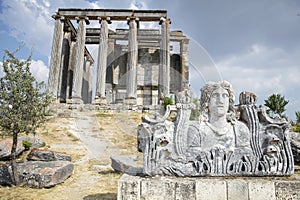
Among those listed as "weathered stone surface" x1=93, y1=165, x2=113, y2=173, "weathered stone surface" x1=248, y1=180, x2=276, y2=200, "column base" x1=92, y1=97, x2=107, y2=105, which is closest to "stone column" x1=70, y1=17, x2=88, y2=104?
"column base" x1=92, y1=97, x2=107, y2=105

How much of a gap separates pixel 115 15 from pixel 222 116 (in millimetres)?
20049

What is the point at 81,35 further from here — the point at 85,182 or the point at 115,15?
the point at 85,182

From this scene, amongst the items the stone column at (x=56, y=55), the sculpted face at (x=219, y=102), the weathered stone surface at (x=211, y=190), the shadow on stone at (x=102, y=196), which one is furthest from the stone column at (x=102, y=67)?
the weathered stone surface at (x=211, y=190)

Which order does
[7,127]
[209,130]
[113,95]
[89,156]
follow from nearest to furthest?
1. [209,130]
2. [7,127]
3. [89,156]
4. [113,95]

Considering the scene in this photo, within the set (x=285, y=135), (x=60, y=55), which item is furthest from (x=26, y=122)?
(x=60, y=55)

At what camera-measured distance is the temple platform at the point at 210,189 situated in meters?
3.09

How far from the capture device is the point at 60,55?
69.5ft

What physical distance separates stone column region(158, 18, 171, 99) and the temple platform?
16765mm

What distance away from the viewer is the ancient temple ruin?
66.3 feet

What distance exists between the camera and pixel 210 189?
3.11m

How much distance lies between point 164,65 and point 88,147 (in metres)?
12.6

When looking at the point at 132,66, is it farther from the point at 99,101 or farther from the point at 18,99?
the point at 18,99

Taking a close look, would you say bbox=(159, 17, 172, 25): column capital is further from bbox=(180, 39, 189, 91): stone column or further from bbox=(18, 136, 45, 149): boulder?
bbox=(18, 136, 45, 149): boulder

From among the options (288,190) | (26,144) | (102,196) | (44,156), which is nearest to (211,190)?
(288,190)
